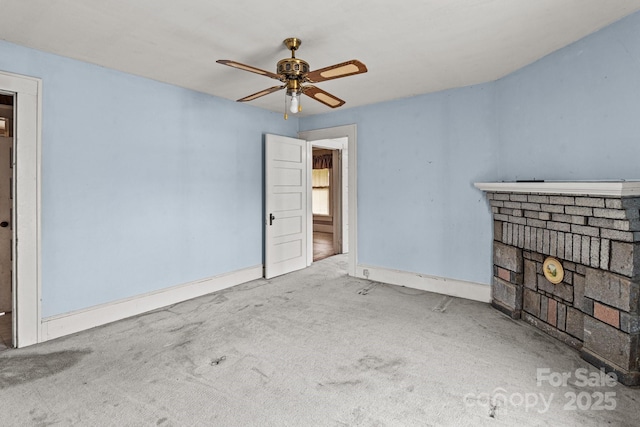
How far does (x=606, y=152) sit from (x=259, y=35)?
8.81ft

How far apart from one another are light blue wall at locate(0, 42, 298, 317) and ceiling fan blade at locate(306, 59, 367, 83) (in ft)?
6.55

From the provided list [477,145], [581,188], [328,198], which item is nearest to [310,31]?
[581,188]

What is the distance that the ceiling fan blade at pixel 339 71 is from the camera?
2023 millimetres

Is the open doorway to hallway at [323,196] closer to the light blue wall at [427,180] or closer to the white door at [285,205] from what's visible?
the white door at [285,205]

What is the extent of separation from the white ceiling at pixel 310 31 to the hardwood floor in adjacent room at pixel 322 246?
372 centimetres

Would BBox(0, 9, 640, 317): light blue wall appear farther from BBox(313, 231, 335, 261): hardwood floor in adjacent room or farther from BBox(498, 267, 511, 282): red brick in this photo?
BBox(313, 231, 335, 261): hardwood floor in adjacent room

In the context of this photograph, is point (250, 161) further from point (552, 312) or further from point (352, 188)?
point (552, 312)

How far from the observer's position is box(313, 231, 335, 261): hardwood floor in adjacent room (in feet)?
20.6

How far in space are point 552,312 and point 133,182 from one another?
13.1 feet

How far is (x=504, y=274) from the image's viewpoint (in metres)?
3.36

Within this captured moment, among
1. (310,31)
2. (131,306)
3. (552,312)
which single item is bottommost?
(131,306)

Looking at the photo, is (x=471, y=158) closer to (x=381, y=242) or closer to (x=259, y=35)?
(x=381, y=242)

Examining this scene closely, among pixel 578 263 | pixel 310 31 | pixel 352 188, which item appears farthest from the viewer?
pixel 352 188

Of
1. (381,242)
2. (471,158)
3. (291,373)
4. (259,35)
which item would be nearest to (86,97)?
(259,35)
